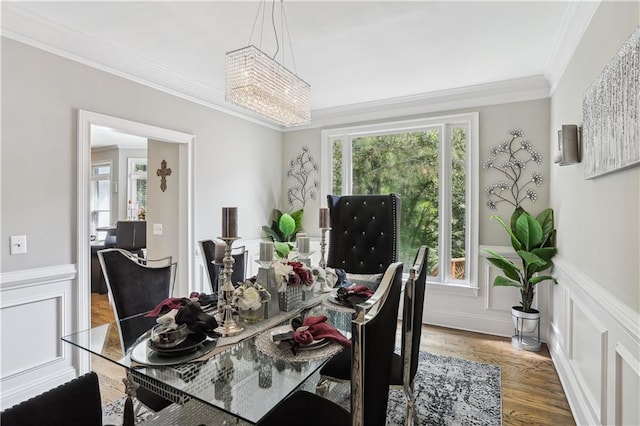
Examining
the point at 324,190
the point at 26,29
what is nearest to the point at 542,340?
the point at 324,190

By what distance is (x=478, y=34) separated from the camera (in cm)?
247

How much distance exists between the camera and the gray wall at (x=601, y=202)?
136 cm

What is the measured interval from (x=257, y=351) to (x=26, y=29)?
2606mm

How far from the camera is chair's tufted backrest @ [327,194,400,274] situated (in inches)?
107

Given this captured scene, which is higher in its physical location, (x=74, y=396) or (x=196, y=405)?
(x=74, y=396)

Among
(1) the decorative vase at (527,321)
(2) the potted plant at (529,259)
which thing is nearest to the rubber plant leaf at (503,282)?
(2) the potted plant at (529,259)

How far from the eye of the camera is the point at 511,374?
2.70 meters

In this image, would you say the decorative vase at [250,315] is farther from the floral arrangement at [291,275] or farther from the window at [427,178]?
the window at [427,178]

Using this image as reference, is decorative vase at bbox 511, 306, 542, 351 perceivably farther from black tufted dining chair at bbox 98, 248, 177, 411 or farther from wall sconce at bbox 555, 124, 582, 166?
black tufted dining chair at bbox 98, 248, 177, 411

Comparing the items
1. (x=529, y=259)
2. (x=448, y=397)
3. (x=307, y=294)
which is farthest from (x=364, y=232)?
(x=529, y=259)

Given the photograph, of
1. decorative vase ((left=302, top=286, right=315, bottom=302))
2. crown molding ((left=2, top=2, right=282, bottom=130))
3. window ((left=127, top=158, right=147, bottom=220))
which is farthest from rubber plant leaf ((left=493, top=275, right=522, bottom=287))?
window ((left=127, top=158, right=147, bottom=220))

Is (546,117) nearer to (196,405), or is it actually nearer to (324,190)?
(324,190)

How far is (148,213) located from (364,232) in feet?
7.94

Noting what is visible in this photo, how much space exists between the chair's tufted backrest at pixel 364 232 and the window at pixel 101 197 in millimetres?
6459
